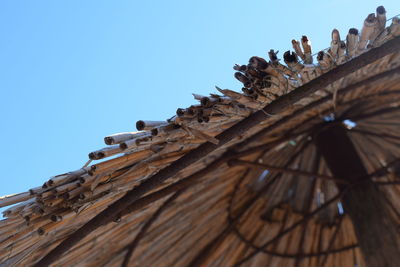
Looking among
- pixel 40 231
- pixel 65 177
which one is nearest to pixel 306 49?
pixel 65 177

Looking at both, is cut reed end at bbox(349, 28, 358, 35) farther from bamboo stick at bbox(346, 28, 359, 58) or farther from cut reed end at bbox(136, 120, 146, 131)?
cut reed end at bbox(136, 120, 146, 131)

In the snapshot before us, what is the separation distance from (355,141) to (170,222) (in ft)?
3.96

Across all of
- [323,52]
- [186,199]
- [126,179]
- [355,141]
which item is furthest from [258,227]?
[323,52]

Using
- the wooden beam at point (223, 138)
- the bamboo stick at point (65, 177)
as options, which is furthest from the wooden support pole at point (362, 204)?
the bamboo stick at point (65, 177)

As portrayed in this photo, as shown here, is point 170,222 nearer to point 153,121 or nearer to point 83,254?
point 83,254

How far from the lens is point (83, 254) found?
206 centimetres

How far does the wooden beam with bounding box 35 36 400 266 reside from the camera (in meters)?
1.42

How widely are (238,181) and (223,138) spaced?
1004 millimetres

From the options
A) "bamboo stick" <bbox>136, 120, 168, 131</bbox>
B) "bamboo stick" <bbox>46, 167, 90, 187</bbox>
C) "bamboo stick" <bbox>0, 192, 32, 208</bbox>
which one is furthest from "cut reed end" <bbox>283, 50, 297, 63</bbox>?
"bamboo stick" <bbox>0, 192, 32, 208</bbox>

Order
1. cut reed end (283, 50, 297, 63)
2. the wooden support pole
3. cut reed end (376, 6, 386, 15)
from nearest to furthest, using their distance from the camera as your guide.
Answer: cut reed end (376, 6, 386, 15)
cut reed end (283, 50, 297, 63)
the wooden support pole

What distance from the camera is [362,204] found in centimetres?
193

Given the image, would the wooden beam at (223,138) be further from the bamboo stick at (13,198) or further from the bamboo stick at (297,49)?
the bamboo stick at (13,198)

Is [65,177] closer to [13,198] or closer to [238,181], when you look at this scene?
[13,198]

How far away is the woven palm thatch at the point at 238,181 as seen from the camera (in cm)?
148
